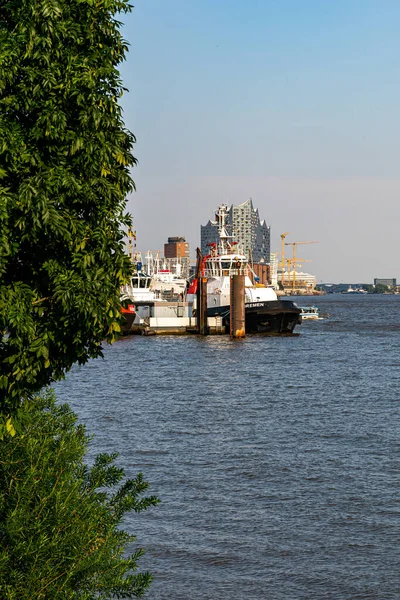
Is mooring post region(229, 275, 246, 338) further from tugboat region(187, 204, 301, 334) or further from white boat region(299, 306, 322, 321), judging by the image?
white boat region(299, 306, 322, 321)

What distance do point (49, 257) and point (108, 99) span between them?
1.95m

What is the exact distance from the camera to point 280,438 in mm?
31234

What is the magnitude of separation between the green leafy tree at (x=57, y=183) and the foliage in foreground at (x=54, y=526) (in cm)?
156

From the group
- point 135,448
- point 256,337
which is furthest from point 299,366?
point 135,448

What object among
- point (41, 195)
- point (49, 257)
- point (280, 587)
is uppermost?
point (41, 195)

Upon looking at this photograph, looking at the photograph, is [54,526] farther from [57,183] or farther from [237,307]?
[237,307]

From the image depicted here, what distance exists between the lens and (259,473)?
2566 cm

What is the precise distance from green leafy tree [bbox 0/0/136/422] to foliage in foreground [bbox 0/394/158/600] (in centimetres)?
156

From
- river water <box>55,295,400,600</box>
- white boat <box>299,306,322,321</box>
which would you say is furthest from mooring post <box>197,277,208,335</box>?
white boat <box>299,306,322,321</box>

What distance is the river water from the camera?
17703 mm

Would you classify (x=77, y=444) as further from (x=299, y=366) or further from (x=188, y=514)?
(x=299, y=366)

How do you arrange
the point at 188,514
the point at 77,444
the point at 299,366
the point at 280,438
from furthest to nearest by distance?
the point at 299,366 < the point at 280,438 < the point at 188,514 < the point at 77,444

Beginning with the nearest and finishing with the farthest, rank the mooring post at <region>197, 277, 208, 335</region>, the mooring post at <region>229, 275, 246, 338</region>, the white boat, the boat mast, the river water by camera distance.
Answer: the river water
the mooring post at <region>229, 275, 246, 338</region>
the mooring post at <region>197, 277, 208, 335</region>
the boat mast
the white boat

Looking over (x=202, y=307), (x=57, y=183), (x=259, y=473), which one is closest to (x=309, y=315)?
(x=202, y=307)
